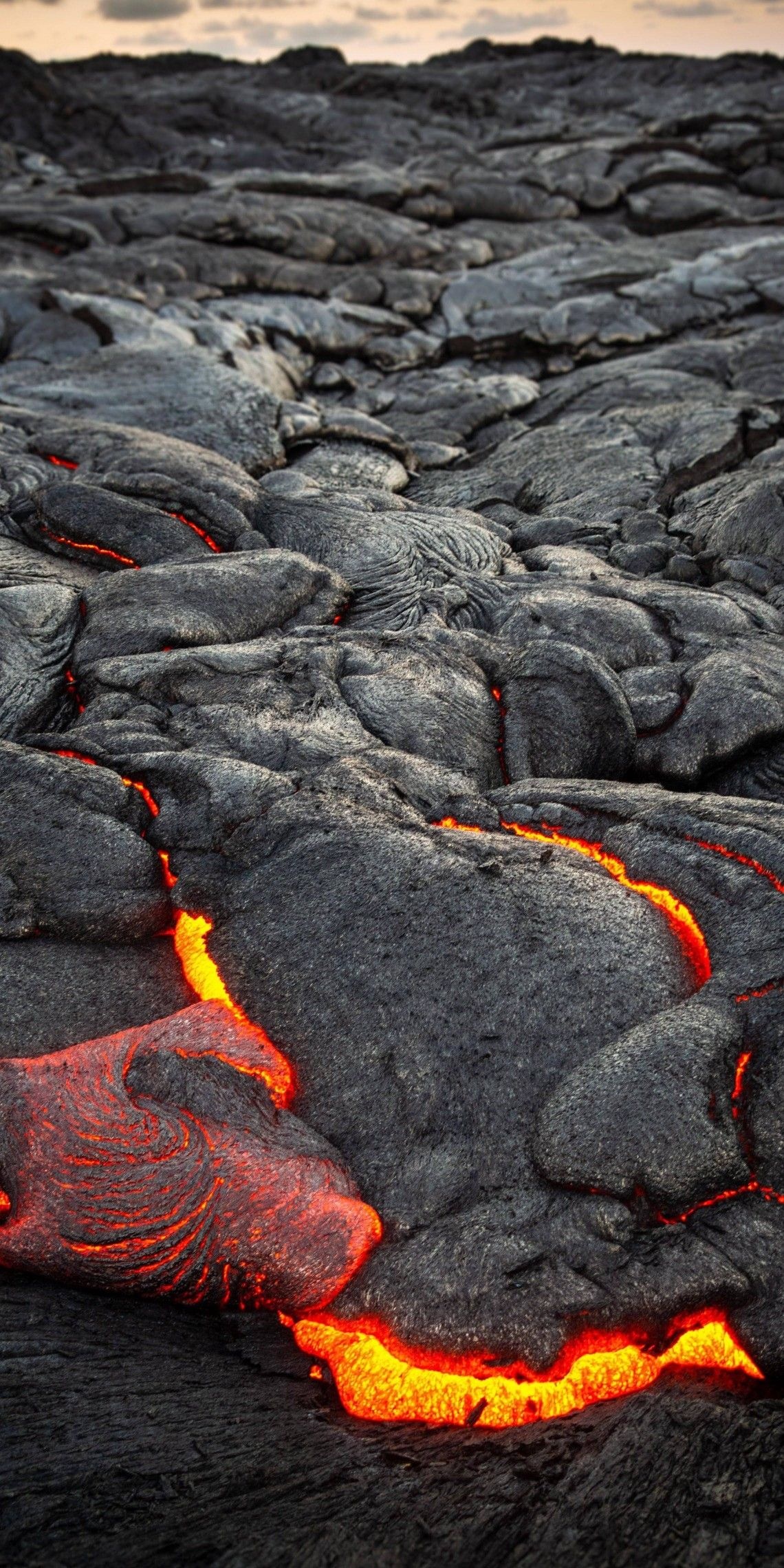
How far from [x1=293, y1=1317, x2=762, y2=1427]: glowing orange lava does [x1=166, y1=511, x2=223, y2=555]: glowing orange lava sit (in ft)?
21.5

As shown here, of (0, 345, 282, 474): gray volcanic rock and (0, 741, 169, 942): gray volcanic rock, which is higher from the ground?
(0, 345, 282, 474): gray volcanic rock

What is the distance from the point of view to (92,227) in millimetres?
18156

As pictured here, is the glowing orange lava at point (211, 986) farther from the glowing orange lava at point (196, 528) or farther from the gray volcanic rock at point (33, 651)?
the glowing orange lava at point (196, 528)

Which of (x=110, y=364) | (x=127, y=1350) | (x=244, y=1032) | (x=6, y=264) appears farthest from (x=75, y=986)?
(x=6, y=264)

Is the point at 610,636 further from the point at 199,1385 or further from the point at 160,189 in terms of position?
the point at 160,189

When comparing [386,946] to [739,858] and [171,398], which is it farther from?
[171,398]

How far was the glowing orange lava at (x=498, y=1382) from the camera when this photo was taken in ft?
12.1

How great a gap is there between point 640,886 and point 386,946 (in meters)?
1.53

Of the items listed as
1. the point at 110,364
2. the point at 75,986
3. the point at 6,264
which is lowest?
the point at 75,986

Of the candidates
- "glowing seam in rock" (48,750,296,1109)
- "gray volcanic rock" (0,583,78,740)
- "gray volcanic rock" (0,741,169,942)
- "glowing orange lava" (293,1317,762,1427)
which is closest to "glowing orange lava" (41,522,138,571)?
"gray volcanic rock" (0,583,78,740)

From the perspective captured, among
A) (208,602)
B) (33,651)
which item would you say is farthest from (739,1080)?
(33,651)

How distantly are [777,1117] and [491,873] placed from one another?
5.87 feet

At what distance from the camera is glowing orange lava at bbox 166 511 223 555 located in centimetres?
865

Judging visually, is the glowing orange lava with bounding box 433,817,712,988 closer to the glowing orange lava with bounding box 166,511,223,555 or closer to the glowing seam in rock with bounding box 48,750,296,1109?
the glowing seam in rock with bounding box 48,750,296,1109
